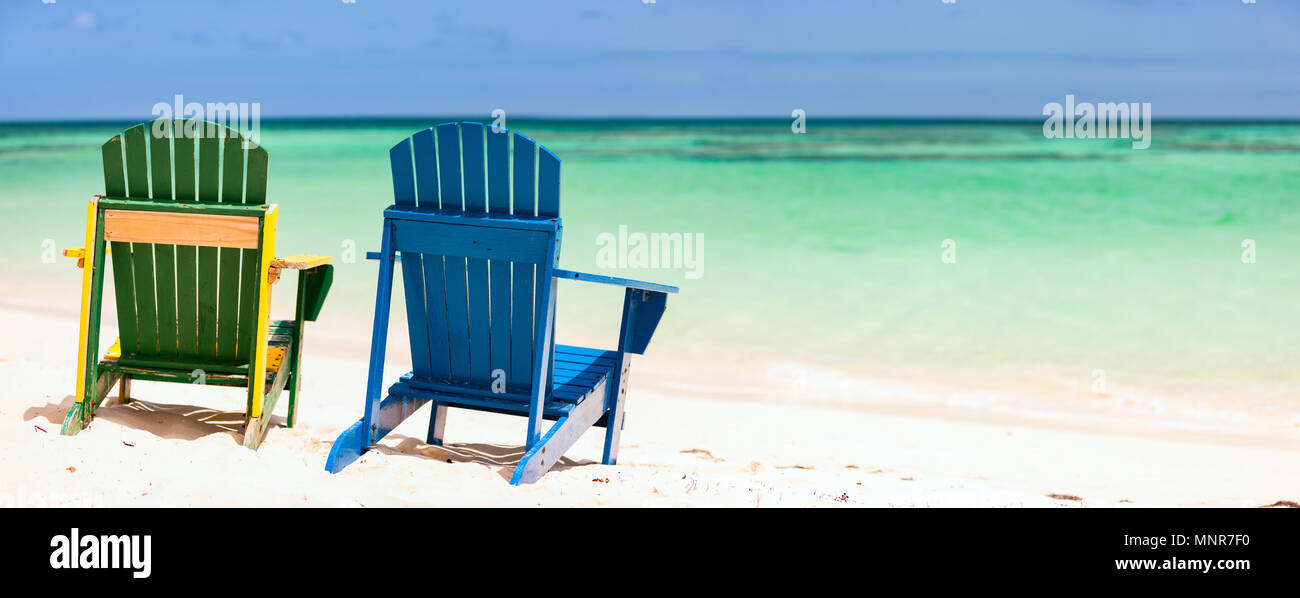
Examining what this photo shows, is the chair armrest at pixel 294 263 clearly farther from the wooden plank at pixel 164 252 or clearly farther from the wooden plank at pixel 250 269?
the wooden plank at pixel 164 252

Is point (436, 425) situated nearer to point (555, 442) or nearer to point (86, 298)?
point (555, 442)

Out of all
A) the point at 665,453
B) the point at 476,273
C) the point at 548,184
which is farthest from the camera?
the point at 665,453

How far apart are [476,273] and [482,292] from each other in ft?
0.22

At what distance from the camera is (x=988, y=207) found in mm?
13164

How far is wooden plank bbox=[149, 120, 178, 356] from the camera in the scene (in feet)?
9.87

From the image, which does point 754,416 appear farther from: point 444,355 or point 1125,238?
point 1125,238

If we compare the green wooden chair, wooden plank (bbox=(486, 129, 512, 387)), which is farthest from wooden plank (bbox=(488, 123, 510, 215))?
the green wooden chair

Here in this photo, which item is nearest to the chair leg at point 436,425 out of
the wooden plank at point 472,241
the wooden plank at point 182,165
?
the wooden plank at point 472,241

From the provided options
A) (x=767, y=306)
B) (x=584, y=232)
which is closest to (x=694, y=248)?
(x=584, y=232)

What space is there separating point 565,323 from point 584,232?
169 inches

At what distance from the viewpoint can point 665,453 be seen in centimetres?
383

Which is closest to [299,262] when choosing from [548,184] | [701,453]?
[548,184]

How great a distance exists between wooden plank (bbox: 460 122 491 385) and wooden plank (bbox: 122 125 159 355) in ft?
3.33

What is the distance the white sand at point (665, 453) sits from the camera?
8.75 ft
